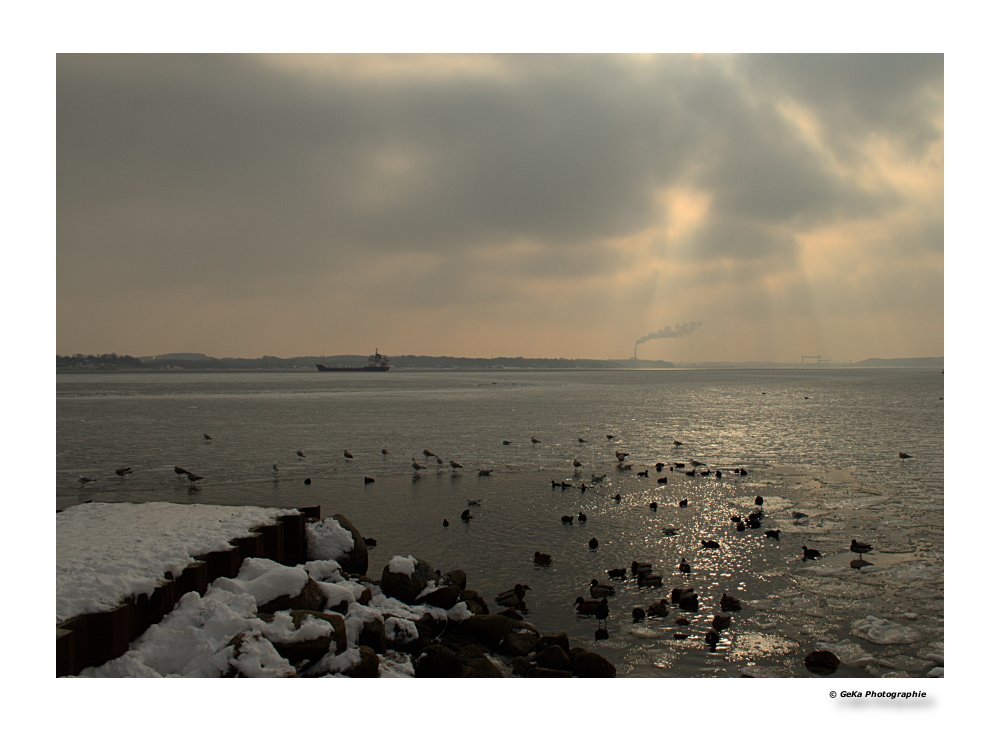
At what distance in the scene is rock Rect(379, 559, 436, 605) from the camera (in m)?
12.0

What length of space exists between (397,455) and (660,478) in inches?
493

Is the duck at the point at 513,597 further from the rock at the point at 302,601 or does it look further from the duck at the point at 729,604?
the duck at the point at 729,604

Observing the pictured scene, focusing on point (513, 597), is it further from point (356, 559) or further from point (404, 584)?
point (356, 559)

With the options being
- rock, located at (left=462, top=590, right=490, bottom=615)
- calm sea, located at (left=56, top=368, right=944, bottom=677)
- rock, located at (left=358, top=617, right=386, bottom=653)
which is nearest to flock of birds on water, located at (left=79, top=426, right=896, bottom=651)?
calm sea, located at (left=56, top=368, right=944, bottom=677)

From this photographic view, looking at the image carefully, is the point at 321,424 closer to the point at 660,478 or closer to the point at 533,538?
the point at 660,478

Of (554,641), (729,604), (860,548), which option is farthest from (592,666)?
(860,548)

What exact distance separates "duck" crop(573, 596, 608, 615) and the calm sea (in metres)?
0.20

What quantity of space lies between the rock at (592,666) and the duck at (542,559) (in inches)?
200

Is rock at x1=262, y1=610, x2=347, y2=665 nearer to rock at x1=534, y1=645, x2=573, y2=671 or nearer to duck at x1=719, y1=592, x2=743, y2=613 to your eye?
rock at x1=534, y1=645, x2=573, y2=671

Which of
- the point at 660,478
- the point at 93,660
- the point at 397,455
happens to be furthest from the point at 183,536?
the point at 397,455

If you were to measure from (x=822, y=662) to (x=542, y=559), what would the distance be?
6155mm

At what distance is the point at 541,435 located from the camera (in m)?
39.9

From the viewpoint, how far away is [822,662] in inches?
391
